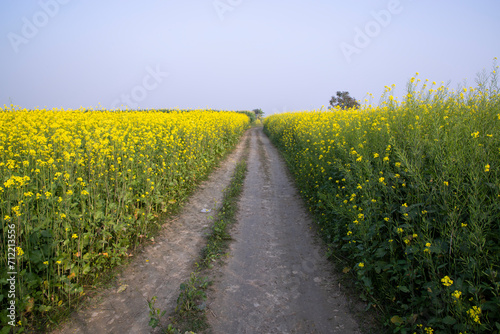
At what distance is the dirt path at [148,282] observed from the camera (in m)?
3.12

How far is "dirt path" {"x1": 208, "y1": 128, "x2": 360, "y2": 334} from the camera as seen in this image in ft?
10.5

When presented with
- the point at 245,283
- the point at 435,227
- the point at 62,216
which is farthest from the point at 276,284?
the point at 62,216

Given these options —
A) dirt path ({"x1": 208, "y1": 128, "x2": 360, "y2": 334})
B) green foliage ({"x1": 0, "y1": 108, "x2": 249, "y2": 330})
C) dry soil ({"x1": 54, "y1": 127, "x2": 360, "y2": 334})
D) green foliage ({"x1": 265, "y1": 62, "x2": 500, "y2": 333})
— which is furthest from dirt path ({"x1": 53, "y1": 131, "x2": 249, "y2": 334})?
green foliage ({"x1": 265, "y1": 62, "x2": 500, "y2": 333})

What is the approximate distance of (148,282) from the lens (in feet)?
12.9

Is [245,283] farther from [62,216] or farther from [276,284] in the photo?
[62,216]

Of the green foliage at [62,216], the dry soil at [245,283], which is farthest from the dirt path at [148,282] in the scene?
the green foliage at [62,216]

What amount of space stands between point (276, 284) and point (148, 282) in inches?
72.0

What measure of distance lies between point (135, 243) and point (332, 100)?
34689 millimetres

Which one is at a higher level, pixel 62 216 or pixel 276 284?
pixel 62 216

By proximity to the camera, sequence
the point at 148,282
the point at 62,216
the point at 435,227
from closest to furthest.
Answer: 1. the point at 435,227
2. the point at 62,216
3. the point at 148,282

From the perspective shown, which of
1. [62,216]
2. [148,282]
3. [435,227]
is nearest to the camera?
[435,227]

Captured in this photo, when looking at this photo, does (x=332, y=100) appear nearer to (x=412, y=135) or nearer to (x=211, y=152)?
(x=211, y=152)

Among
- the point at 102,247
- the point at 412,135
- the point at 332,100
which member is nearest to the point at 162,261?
the point at 102,247

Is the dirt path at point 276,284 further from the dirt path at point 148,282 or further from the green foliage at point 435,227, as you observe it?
the dirt path at point 148,282
